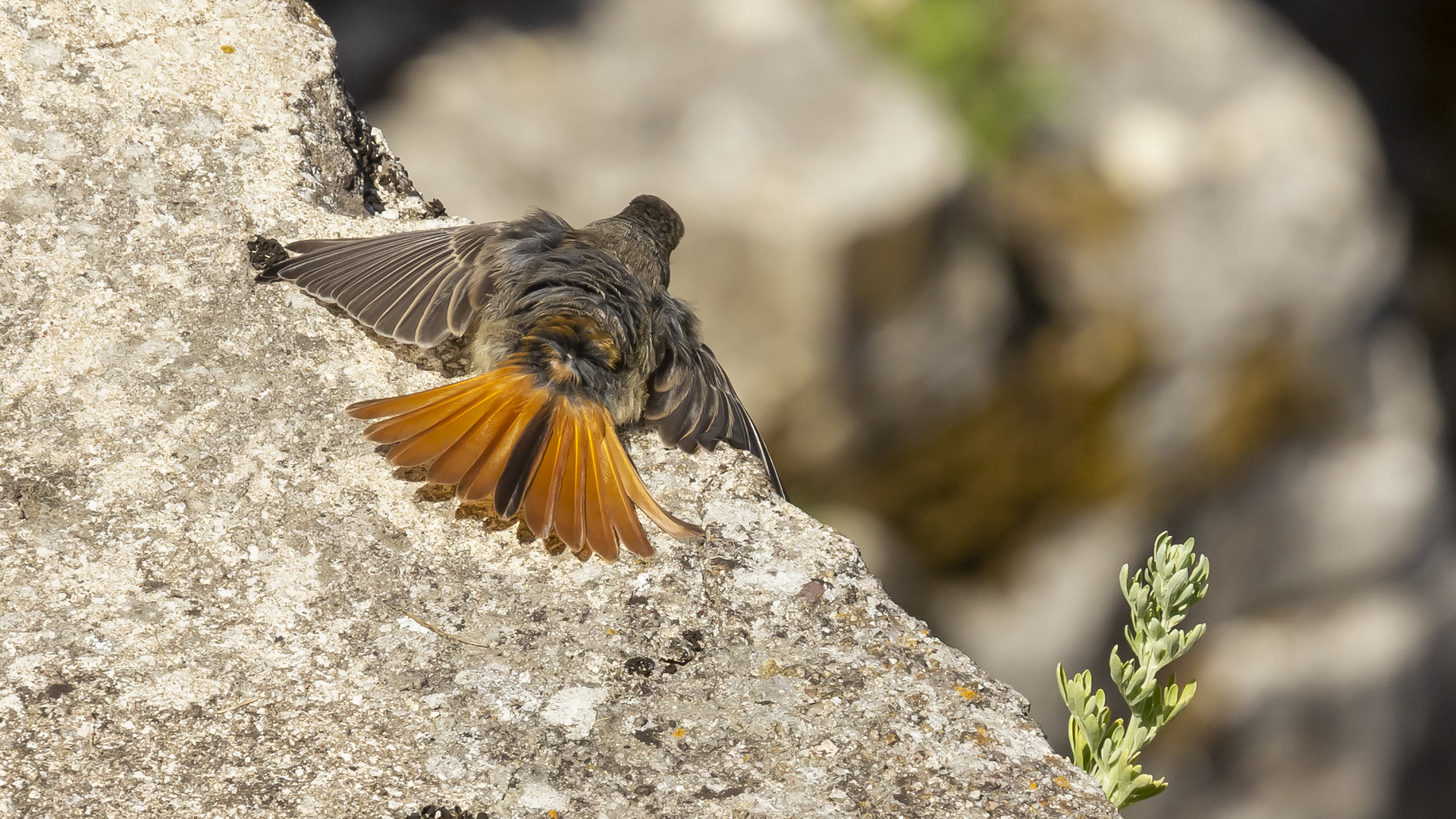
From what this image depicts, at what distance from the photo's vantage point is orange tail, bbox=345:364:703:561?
2383mm

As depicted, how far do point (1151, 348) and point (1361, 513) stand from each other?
2164 mm

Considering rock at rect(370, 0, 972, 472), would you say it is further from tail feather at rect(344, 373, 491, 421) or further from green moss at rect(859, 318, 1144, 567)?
tail feather at rect(344, 373, 491, 421)

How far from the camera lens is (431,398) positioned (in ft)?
8.21

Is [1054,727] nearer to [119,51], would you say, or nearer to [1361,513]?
[1361,513]

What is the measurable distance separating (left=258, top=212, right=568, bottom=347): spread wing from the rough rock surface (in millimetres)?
59

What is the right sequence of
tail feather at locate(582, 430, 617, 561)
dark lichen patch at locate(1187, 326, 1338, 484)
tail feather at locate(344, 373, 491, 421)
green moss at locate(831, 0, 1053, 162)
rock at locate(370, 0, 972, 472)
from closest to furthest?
tail feather at locate(582, 430, 617, 561), tail feather at locate(344, 373, 491, 421), rock at locate(370, 0, 972, 472), green moss at locate(831, 0, 1053, 162), dark lichen patch at locate(1187, 326, 1338, 484)

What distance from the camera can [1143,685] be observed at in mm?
2123

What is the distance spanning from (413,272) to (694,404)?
0.67m

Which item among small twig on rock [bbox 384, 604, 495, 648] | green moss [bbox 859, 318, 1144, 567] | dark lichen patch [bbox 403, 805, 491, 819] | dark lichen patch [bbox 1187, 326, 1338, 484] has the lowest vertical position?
dark lichen patch [bbox 403, 805, 491, 819]

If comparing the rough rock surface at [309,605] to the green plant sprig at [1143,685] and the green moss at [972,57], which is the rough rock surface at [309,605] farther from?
the green moss at [972,57]

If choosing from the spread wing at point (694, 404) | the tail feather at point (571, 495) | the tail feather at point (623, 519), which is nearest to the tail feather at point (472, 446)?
the tail feather at point (571, 495)

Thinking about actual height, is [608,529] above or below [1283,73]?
below

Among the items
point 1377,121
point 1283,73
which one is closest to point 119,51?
point 1283,73

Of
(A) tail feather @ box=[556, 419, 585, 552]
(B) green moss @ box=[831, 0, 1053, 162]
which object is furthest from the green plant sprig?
(B) green moss @ box=[831, 0, 1053, 162]
